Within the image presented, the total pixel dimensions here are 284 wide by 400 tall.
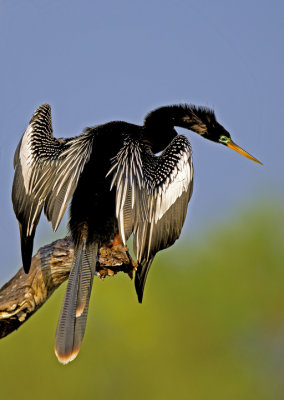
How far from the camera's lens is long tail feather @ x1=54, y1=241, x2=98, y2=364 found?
Result: 4680 millimetres

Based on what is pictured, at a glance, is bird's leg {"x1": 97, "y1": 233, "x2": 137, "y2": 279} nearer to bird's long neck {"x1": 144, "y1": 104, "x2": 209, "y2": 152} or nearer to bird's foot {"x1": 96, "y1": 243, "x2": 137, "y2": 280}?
bird's foot {"x1": 96, "y1": 243, "x2": 137, "y2": 280}

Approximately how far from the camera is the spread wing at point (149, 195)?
488 centimetres

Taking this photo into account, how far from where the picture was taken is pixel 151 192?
5.14m

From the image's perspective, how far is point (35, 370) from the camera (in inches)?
431

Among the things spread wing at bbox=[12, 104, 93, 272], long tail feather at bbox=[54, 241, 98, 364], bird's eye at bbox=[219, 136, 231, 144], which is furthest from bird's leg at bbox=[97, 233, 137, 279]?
bird's eye at bbox=[219, 136, 231, 144]

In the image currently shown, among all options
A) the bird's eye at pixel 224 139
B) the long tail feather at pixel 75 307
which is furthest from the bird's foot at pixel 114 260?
the bird's eye at pixel 224 139

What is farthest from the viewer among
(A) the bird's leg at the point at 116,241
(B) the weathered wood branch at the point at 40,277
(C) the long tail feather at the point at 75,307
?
(A) the bird's leg at the point at 116,241

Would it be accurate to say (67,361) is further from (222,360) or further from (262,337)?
(262,337)

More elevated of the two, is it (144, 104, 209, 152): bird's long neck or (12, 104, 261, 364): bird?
(144, 104, 209, 152): bird's long neck

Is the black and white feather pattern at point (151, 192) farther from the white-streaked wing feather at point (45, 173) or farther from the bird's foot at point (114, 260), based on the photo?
the white-streaked wing feather at point (45, 173)

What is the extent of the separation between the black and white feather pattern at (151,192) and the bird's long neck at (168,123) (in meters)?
0.49

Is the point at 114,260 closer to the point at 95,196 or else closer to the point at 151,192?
the point at 95,196

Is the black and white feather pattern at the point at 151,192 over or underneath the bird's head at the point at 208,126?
underneath

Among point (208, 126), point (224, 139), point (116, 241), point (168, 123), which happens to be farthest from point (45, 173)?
point (224, 139)
